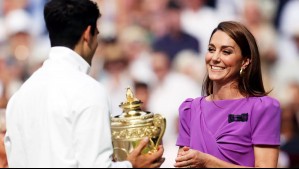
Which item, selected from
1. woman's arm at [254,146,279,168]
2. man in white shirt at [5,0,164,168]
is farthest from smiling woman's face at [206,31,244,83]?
man in white shirt at [5,0,164,168]

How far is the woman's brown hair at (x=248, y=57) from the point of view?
11.4 ft

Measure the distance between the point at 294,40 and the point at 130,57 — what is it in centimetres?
163

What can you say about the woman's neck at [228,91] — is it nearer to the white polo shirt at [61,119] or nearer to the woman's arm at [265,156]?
the woman's arm at [265,156]

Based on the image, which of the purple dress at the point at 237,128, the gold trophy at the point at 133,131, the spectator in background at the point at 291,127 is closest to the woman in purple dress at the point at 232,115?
the purple dress at the point at 237,128

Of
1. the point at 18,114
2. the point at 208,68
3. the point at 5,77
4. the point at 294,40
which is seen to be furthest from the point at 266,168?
the point at 5,77

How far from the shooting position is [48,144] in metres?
2.74

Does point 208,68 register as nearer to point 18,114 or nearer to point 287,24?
point 18,114

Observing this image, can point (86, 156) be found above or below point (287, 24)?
below

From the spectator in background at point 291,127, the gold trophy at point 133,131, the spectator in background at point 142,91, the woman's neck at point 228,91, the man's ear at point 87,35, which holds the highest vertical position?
the man's ear at point 87,35

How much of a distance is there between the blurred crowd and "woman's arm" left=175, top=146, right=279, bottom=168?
11.1 feet

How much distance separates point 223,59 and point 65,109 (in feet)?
3.40

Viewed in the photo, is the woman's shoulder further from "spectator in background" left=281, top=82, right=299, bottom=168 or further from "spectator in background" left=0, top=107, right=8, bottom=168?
"spectator in background" left=281, top=82, right=299, bottom=168

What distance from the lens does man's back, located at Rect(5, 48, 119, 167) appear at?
271 centimetres

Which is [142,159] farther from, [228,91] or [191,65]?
[191,65]
